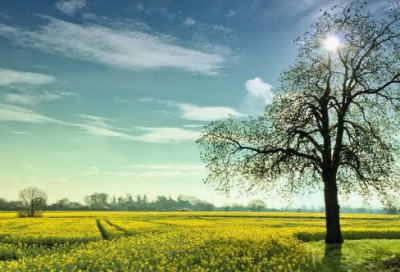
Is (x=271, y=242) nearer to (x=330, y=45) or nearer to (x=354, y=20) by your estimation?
(x=330, y=45)

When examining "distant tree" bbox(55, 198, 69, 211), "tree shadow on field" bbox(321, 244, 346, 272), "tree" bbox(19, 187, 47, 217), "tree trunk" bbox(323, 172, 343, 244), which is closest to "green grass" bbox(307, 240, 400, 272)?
"tree shadow on field" bbox(321, 244, 346, 272)

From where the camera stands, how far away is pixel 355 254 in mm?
23828

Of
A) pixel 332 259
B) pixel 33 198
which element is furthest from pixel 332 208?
pixel 33 198

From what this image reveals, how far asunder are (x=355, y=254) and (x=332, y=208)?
3656mm

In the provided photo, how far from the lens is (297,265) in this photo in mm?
20094

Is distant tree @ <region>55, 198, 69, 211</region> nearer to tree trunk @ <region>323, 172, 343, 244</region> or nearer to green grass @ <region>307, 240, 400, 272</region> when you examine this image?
green grass @ <region>307, 240, 400, 272</region>

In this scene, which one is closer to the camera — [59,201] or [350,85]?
[350,85]

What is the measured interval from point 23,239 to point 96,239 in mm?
6337

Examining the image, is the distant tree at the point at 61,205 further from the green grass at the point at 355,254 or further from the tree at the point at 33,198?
the green grass at the point at 355,254

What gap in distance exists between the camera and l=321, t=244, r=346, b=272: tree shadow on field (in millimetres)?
20812

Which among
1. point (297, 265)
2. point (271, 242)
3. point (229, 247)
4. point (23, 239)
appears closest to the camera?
point (297, 265)

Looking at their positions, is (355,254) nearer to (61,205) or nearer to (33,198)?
(33,198)

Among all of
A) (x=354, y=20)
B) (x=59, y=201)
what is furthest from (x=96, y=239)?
(x=59, y=201)

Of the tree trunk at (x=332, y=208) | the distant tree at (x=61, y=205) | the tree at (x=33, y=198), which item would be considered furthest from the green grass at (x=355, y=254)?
the distant tree at (x=61, y=205)
